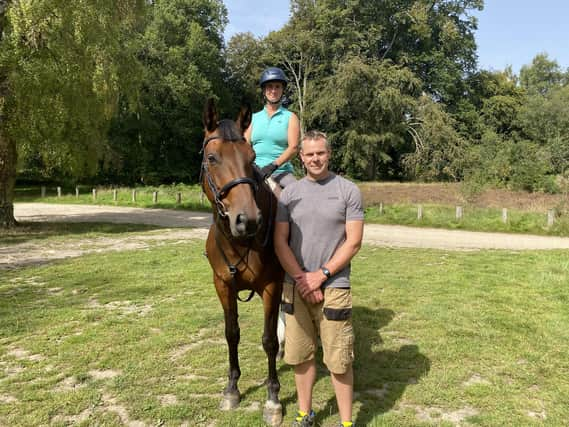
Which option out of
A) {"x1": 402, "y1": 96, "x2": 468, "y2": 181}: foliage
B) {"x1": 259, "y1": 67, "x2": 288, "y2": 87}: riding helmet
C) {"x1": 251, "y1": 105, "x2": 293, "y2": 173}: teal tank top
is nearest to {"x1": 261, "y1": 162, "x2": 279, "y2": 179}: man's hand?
{"x1": 251, "y1": 105, "x2": 293, "y2": 173}: teal tank top

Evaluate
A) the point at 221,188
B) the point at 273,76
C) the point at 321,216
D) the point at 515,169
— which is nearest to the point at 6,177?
the point at 273,76

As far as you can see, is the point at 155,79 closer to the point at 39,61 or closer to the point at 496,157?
the point at 39,61

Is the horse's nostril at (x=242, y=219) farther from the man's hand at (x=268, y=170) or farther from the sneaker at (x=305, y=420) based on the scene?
the sneaker at (x=305, y=420)

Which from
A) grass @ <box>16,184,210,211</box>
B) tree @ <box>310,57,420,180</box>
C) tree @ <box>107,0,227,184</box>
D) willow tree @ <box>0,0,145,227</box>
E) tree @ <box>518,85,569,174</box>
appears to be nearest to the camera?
willow tree @ <box>0,0,145,227</box>

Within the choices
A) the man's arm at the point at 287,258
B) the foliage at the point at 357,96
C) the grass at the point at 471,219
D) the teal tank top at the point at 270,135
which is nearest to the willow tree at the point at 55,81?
the foliage at the point at 357,96

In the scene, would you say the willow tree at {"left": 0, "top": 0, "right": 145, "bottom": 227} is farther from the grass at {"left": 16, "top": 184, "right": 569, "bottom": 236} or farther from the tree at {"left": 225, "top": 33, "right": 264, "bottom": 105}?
the tree at {"left": 225, "top": 33, "right": 264, "bottom": 105}

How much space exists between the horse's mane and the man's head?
0.48 metres

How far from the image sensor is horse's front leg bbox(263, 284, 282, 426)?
332 cm

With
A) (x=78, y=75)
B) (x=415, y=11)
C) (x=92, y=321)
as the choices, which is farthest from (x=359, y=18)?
(x=92, y=321)

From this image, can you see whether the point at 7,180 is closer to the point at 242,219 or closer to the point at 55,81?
the point at 55,81

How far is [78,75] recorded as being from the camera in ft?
43.9

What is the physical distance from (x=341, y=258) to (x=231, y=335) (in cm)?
138

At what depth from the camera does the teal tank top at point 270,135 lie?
12.7ft

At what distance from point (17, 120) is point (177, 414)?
12710 millimetres
